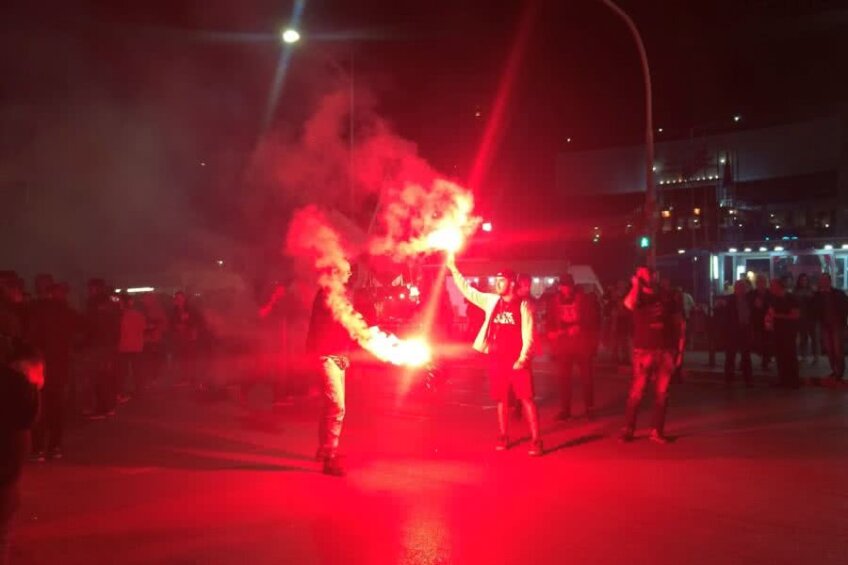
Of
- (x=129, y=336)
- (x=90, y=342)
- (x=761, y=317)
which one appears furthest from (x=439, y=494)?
(x=761, y=317)

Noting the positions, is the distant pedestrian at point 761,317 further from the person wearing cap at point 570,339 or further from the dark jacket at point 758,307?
the person wearing cap at point 570,339

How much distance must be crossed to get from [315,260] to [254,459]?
2.16 metres

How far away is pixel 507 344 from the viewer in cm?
871

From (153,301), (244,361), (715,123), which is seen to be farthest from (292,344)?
(715,123)

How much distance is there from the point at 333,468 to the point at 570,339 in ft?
14.4

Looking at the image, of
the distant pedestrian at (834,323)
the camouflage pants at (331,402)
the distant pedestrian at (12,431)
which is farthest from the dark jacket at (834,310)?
the distant pedestrian at (12,431)

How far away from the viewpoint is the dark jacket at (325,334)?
7.79m

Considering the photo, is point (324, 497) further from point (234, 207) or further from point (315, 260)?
point (234, 207)

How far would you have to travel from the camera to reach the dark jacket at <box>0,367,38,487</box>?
13.3 ft

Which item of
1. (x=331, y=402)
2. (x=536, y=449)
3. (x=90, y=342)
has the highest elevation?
(x=90, y=342)

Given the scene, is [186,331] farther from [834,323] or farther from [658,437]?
[834,323]

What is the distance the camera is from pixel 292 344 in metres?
12.4

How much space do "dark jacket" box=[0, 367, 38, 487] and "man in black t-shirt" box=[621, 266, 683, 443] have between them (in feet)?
21.9

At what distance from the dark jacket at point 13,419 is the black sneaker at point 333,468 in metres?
3.71
